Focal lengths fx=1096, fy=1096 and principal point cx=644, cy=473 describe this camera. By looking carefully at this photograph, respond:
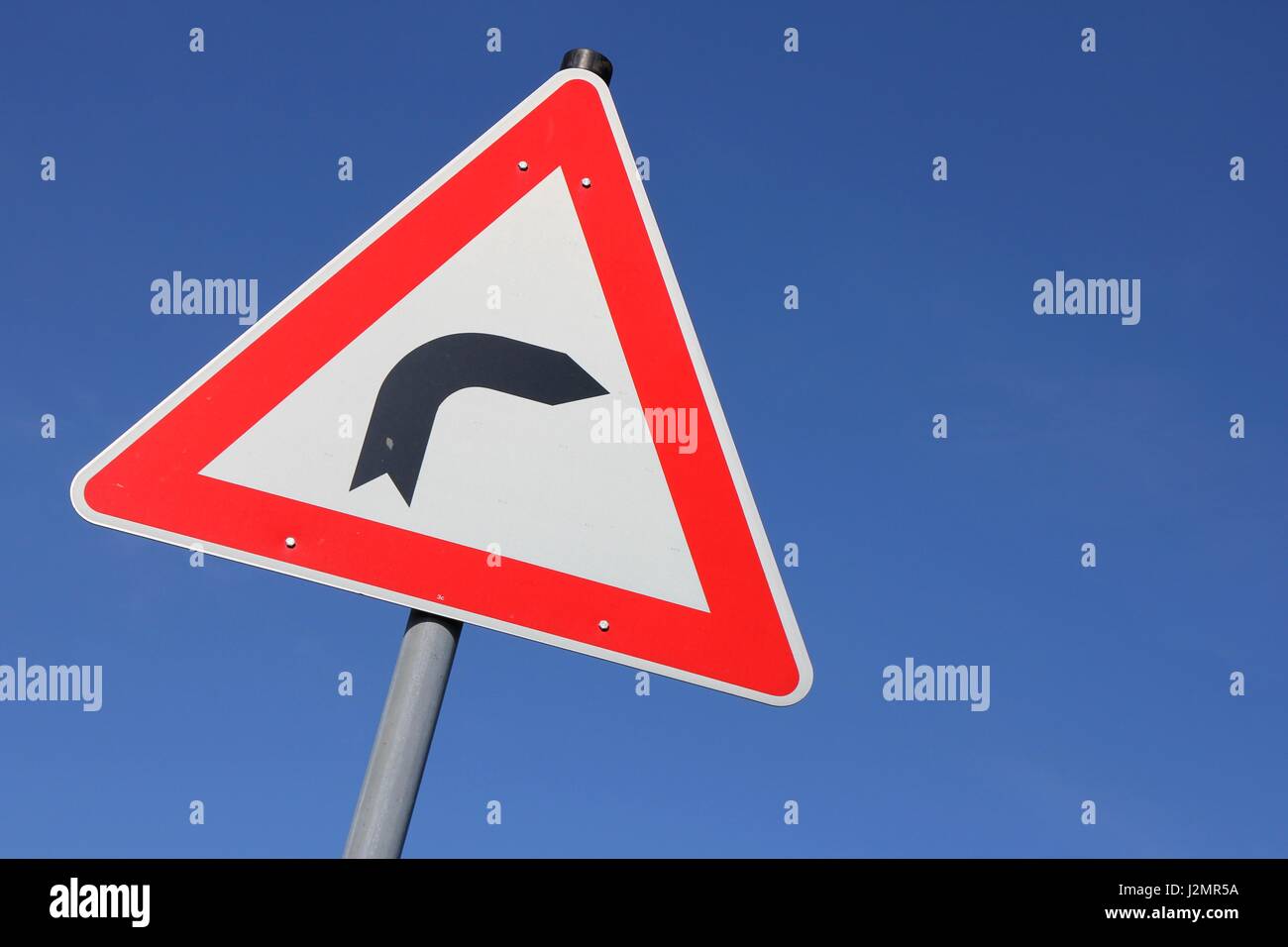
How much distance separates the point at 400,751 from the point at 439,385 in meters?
0.54

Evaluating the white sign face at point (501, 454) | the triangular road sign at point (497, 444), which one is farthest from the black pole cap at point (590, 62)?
the white sign face at point (501, 454)

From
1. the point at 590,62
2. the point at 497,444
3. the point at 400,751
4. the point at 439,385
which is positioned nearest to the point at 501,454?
the point at 497,444

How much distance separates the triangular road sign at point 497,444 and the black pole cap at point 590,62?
168mm

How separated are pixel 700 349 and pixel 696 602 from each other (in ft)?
1.24

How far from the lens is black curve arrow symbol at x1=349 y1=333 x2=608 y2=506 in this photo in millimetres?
1505

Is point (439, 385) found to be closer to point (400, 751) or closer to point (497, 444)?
point (497, 444)

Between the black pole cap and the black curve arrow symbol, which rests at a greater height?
the black pole cap

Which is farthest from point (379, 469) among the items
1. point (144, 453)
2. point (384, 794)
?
point (384, 794)

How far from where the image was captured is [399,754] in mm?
1234

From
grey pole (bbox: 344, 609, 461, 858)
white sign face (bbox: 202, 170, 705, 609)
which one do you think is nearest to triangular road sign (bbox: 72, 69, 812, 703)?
white sign face (bbox: 202, 170, 705, 609)

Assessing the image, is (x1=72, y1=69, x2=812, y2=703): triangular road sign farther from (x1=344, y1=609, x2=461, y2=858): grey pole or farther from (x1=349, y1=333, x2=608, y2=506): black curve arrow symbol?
(x1=344, y1=609, x2=461, y2=858): grey pole

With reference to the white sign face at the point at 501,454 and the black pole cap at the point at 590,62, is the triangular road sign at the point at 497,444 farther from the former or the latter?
the black pole cap at the point at 590,62

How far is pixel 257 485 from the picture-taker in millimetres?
1482

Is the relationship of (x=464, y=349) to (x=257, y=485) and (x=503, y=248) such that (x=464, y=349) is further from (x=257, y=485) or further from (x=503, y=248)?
(x=257, y=485)
